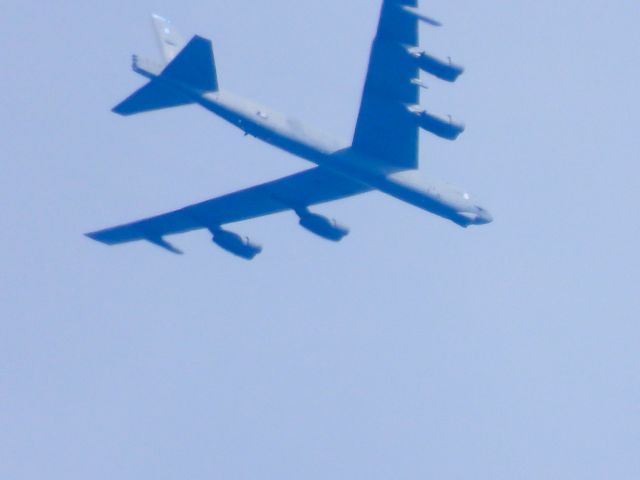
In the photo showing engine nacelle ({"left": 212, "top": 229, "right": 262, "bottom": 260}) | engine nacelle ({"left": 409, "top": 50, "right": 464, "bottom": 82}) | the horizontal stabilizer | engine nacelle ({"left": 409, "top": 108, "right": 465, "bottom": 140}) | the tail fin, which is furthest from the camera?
engine nacelle ({"left": 212, "top": 229, "right": 262, "bottom": 260})

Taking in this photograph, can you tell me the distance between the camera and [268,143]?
47125mm

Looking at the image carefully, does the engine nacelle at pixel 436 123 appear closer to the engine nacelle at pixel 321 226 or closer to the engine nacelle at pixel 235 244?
the engine nacelle at pixel 321 226

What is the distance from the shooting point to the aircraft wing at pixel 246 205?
161 ft

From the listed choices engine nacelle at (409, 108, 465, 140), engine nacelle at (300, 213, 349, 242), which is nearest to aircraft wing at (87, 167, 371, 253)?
engine nacelle at (300, 213, 349, 242)

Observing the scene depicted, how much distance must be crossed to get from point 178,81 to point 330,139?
4896mm

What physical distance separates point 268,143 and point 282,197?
10.9 ft

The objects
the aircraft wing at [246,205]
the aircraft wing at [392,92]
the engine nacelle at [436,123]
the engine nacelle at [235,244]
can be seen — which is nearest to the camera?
the aircraft wing at [392,92]

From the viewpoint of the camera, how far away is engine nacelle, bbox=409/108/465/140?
46.3 metres

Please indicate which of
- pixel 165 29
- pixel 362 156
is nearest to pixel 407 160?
pixel 362 156

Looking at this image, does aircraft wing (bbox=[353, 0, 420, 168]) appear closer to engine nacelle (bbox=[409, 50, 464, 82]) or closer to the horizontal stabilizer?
engine nacelle (bbox=[409, 50, 464, 82])

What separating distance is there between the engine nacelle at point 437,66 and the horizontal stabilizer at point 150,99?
6559 mm

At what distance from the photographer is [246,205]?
51.1 meters

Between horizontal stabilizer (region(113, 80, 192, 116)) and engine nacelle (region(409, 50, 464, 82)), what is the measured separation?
656cm

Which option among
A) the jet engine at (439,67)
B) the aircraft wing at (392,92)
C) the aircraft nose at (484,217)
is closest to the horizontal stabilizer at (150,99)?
the aircraft wing at (392,92)
